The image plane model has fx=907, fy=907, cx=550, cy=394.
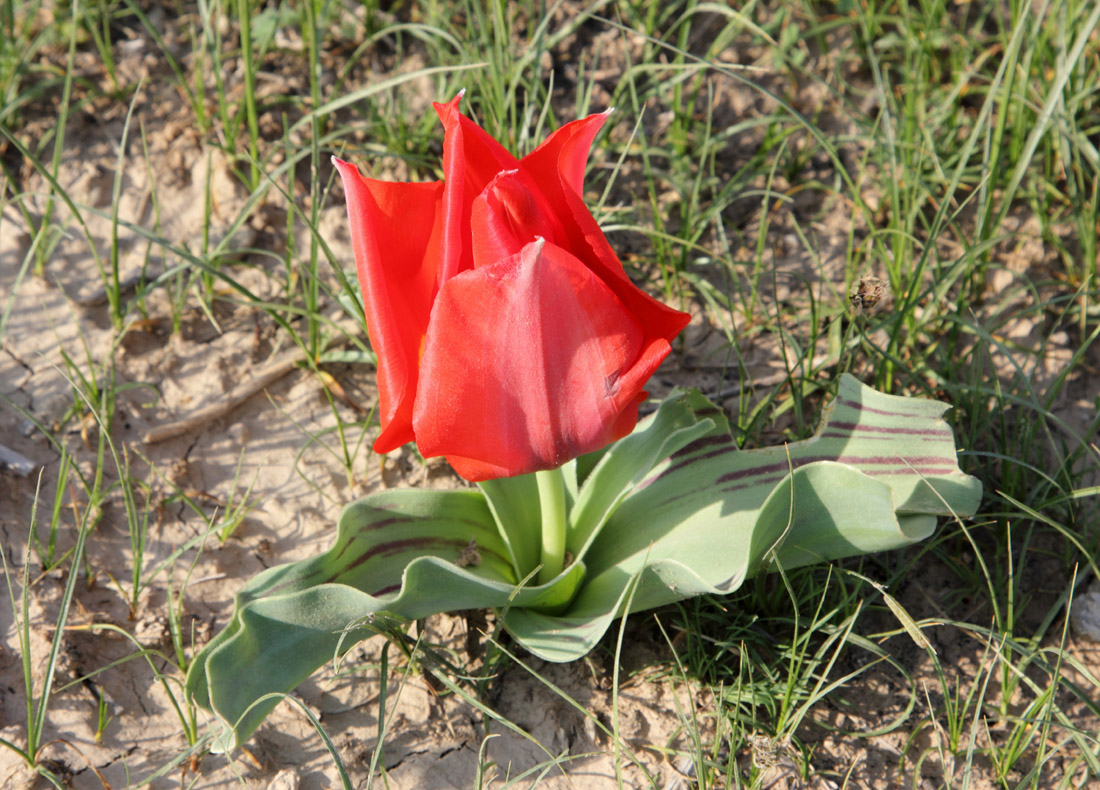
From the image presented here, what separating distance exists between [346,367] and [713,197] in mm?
1022

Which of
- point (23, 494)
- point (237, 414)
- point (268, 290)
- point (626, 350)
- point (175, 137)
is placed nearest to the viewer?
point (626, 350)

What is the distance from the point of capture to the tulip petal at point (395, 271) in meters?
1.09

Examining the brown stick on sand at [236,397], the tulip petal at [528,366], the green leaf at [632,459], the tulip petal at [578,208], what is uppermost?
the tulip petal at [578,208]

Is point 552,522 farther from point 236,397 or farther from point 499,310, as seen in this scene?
point 236,397

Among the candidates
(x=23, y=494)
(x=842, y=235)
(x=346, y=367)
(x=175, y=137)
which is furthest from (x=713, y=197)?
(x=23, y=494)

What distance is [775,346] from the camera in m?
2.12

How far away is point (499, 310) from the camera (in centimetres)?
102

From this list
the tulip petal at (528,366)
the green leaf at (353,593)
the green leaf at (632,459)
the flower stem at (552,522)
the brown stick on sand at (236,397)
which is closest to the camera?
the tulip petal at (528,366)

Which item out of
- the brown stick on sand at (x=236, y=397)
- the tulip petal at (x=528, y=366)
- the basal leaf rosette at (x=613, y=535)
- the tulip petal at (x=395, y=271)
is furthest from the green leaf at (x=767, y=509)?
the brown stick on sand at (x=236, y=397)

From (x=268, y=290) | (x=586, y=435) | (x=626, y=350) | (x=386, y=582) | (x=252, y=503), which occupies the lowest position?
(x=252, y=503)

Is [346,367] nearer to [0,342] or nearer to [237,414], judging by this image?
[237,414]

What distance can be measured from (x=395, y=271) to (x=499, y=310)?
7.1 inches

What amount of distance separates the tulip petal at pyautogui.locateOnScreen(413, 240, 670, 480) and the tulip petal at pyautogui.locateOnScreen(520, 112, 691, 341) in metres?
0.03

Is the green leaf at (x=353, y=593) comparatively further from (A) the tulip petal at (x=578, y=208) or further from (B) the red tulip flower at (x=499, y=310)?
(A) the tulip petal at (x=578, y=208)
